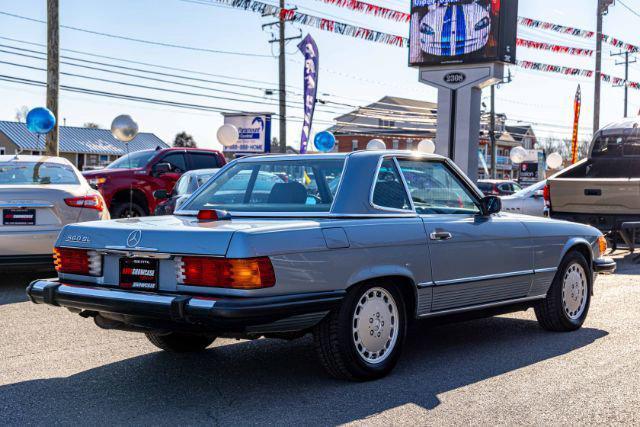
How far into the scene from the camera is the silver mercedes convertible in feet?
13.9

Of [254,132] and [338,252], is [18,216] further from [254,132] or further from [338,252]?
[254,132]

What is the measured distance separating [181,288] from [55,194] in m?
4.59

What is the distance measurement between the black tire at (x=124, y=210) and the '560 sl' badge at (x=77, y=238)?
10.0 meters

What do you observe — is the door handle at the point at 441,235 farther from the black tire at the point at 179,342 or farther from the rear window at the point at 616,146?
the rear window at the point at 616,146

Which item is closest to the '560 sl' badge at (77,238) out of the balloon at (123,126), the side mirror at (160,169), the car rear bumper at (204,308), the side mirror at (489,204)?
the car rear bumper at (204,308)

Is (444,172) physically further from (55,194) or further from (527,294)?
(55,194)

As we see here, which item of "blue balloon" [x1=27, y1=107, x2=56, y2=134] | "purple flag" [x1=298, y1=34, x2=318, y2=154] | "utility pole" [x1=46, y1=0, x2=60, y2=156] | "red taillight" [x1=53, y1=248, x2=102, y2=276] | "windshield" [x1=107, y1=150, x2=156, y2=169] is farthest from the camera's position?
"purple flag" [x1=298, y1=34, x2=318, y2=154]

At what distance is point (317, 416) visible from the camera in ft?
13.6

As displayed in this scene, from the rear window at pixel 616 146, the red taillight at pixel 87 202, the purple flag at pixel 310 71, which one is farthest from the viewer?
the purple flag at pixel 310 71

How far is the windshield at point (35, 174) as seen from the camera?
884 centimetres

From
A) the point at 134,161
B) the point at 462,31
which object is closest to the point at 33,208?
the point at 134,161

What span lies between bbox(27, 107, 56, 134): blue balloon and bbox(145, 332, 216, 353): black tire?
1209 centimetres

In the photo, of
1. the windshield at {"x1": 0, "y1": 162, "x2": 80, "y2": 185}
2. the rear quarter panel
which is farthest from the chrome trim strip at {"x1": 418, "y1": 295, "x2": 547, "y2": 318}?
the windshield at {"x1": 0, "y1": 162, "x2": 80, "y2": 185}

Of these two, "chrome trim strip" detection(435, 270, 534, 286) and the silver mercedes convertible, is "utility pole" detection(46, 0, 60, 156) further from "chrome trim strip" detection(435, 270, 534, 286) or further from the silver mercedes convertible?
"chrome trim strip" detection(435, 270, 534, 286)
